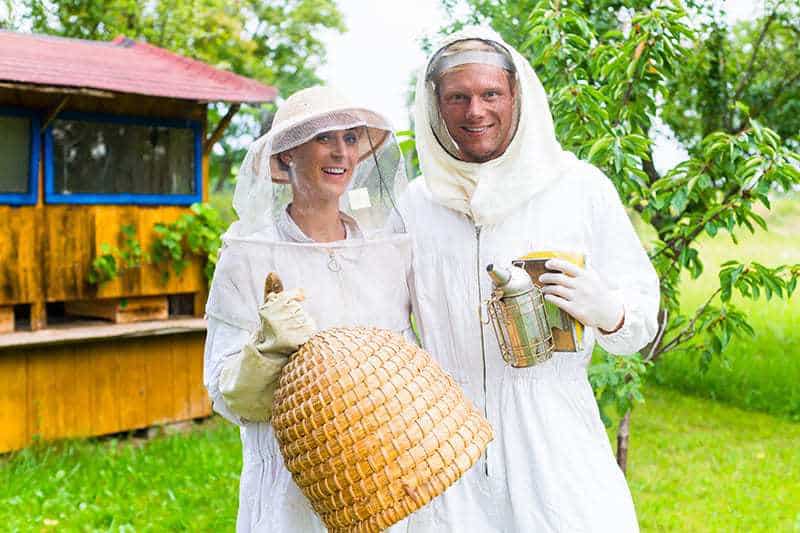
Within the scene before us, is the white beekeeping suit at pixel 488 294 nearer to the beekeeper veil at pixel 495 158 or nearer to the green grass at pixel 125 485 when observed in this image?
the beekeeper veil at pixel 495 158

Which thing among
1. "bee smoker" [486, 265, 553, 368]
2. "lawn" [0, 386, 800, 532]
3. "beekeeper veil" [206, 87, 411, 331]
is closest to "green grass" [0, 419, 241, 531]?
"lawn" [0, 386, 800, 532]

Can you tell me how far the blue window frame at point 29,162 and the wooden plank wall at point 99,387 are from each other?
1123 millimetres

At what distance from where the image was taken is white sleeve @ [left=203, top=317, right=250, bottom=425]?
7.31ft

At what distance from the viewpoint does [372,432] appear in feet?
5.78

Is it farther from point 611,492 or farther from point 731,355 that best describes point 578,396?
point 731,355

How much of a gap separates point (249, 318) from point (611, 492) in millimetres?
1052

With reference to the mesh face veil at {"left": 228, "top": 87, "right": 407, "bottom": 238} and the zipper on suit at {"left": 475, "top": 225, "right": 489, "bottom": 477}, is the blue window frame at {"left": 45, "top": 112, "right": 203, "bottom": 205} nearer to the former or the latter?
the mesh face veil at {"left": 228, "top": 87, "right": 407, "bottom": 238}

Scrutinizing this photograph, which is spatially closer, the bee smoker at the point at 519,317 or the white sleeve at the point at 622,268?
the bee smoker at the point at 519,317

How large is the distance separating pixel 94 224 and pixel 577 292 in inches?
204

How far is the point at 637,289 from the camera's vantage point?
224 centimetres

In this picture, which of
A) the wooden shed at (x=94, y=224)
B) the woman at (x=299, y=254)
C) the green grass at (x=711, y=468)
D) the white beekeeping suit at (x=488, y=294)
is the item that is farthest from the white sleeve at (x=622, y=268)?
the wooden shed at (x=94, y=224)

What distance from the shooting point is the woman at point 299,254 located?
2.24 metres

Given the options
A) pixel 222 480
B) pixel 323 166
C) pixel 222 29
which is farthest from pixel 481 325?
pixel 222 29

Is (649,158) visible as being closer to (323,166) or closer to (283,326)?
(323,166)
